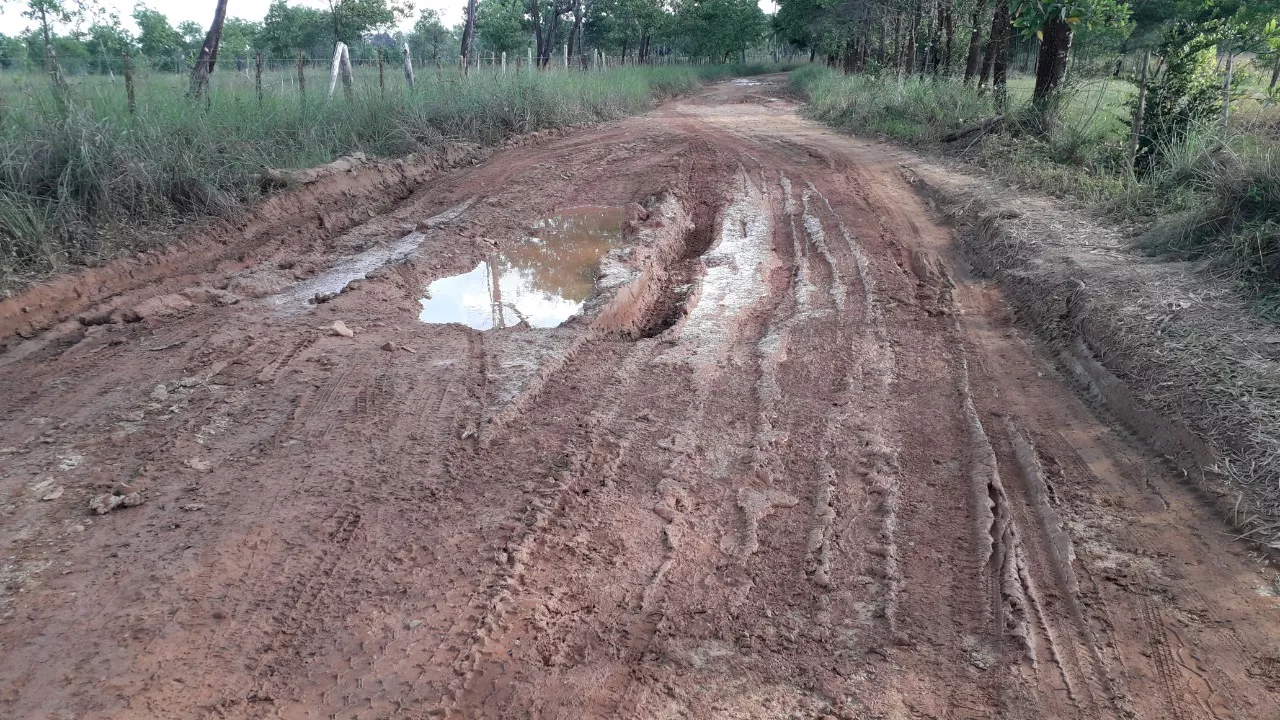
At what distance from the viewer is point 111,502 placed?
3.49 m

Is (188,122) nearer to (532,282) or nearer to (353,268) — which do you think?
(353,268)

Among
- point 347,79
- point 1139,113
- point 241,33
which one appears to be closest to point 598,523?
point 1139,113

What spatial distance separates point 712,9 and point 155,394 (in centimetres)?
4842

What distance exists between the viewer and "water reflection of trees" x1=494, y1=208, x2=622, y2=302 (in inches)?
273

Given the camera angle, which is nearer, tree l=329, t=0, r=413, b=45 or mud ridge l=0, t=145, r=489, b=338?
mud ridge l=0, t=145, r=489, b=338

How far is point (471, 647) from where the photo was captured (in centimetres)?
269

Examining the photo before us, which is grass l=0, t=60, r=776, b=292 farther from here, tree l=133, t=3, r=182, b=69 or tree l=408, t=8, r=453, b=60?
tree l=408, t=8, r=453, b=60

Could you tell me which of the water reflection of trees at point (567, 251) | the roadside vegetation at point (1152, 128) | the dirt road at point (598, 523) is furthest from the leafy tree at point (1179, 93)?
the water reflection of trees at point (567, 251)

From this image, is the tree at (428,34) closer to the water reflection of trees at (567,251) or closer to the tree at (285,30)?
the tree at (285,30)

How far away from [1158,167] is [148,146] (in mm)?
10955

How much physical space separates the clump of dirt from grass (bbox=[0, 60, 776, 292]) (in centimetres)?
801

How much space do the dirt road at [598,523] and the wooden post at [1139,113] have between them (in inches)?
175

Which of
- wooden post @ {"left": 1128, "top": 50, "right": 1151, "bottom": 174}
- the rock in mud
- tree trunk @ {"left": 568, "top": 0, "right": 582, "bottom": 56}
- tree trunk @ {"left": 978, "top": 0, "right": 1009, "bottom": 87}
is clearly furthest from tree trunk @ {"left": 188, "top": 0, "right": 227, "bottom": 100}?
tree trunk @ {"left": 568, "top": 0, "right": 582, "bottom": 56}

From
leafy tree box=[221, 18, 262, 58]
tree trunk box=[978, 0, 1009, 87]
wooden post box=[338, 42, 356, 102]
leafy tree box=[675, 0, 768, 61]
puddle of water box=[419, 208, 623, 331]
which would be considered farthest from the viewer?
leafy tree box=[675, 0, 768, 61]
